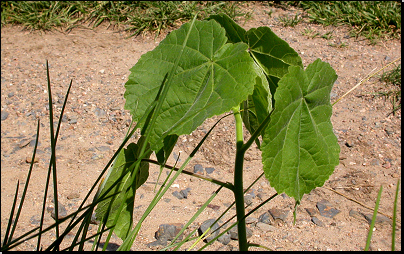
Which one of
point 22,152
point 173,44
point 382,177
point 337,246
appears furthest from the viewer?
point 22,152

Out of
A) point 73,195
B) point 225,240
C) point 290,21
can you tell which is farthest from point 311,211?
point 290,21

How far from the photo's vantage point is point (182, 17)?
381cm

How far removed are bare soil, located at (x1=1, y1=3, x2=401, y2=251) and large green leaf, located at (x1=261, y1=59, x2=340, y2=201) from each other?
977 millimetres

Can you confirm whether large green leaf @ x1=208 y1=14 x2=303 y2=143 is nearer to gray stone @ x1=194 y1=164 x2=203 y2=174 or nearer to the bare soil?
the bare soil

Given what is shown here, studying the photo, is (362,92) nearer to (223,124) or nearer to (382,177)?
(382,177)

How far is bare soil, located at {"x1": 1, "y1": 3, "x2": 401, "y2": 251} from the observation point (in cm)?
211

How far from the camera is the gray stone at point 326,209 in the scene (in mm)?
2160

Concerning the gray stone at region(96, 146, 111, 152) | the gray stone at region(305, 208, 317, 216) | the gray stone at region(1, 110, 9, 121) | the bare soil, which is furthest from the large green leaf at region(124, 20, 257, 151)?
the gray stone at region(1, 110, 9, 121)

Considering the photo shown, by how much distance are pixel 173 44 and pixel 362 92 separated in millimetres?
2486

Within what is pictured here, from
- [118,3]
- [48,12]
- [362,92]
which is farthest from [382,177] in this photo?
[48,12]

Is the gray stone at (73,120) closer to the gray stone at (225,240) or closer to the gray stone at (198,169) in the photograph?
the gray stone at (198,169)

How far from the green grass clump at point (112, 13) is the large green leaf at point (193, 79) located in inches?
112

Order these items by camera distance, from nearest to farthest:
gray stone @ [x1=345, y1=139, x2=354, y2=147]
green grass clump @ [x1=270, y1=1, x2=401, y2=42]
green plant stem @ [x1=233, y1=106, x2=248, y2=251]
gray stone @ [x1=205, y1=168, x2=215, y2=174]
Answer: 1. green plant stem @ [x1=233, y1=106, x2=248, y2=251]
2. gray stone @ [x1=205, y1=168, x2=215, y2=174]
3. gray stone @ [x1=345, y1=139, x2=354, y2=147]
4. green grass clump @ [x1=270, y1=1, x2=401, y2=42]

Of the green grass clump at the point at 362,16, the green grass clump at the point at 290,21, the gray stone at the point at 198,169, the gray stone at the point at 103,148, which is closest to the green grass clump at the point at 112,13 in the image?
the green grass clump at the point at 290,21
